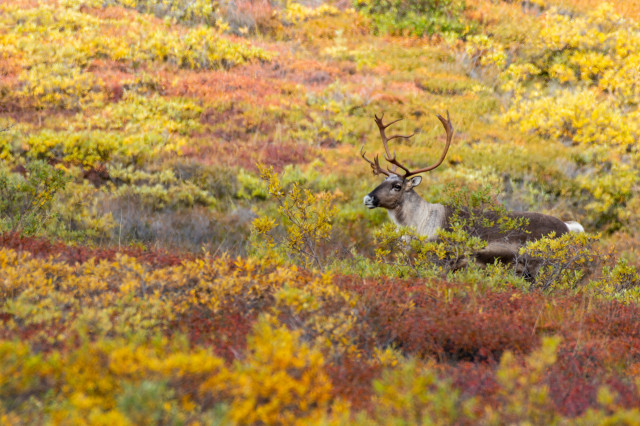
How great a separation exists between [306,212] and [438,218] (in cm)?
242

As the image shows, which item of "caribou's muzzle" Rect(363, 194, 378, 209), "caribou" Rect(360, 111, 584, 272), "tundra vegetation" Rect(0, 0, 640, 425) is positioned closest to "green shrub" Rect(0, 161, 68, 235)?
"tundra vegetation" Rect(0, 0, 640, 425)

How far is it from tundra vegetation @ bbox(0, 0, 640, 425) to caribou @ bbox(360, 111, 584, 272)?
12.2 inches

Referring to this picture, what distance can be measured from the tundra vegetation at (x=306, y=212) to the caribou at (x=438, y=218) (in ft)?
1.02

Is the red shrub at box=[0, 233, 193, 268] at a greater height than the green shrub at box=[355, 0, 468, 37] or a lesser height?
lesser

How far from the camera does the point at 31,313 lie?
3.97 metres

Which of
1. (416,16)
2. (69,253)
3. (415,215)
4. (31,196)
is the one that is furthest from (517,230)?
(416,16)

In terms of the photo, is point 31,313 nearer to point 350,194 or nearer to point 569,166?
point 350,194

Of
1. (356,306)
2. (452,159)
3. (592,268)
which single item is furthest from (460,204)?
(452,159)

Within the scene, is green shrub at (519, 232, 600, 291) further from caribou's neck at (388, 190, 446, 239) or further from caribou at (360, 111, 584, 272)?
caribou's neck at (388, 190, 446, 239)

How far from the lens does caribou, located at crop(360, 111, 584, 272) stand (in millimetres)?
8359

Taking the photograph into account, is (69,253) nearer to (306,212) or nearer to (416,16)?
(306,212)

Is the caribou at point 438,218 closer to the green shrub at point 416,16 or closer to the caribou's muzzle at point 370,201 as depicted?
the caribou's muzzle at point 370,201

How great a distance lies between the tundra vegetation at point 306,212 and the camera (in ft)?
9.66

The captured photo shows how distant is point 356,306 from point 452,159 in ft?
37.1
